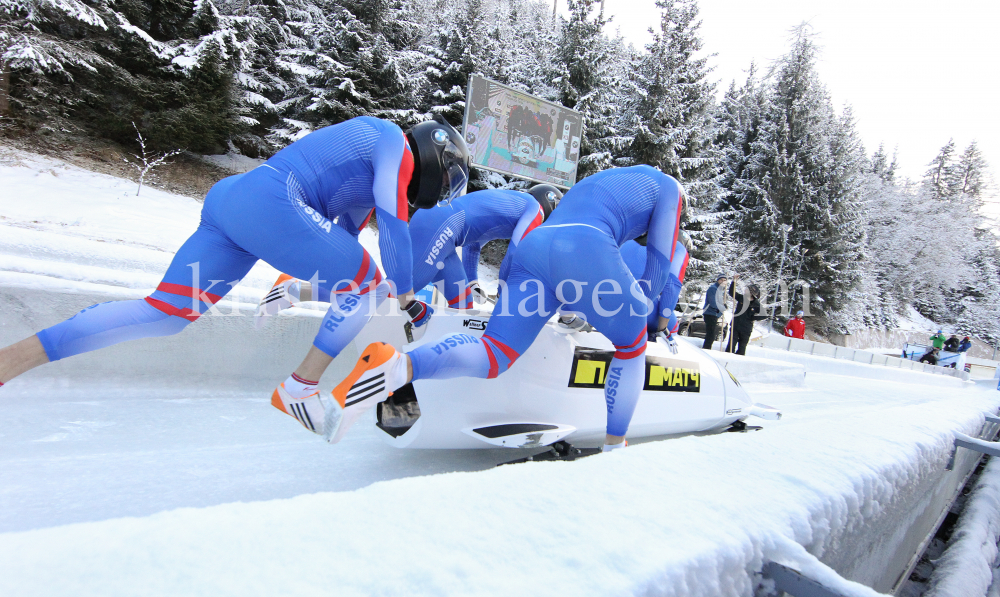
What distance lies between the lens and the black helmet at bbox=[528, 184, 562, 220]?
3.26 m

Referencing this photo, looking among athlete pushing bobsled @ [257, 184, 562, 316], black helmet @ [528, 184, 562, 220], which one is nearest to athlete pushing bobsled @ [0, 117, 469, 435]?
athlete pushing bobsled @ [257, 184, 562, 316]

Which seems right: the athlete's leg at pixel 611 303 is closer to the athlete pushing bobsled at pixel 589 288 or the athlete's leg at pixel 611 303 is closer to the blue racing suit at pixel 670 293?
the athlete pushing bobsled at pixel 589 288

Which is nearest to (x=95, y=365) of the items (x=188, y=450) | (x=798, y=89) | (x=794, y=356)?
(x=188, y=450)

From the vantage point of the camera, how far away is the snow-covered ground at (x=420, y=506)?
14.8 inches

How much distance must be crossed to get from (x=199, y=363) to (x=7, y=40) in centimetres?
981

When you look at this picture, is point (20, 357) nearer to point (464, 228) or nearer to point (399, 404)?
point (399, 404)

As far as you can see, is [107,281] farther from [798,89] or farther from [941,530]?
[798,89]

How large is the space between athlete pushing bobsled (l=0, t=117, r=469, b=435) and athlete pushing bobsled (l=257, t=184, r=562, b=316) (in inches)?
38.1

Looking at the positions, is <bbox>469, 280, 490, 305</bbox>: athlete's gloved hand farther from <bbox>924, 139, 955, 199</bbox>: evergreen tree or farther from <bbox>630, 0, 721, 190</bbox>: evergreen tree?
<bbox>924, 139, 955, 199</bbox>: evergreen tree

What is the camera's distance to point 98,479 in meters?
1.37

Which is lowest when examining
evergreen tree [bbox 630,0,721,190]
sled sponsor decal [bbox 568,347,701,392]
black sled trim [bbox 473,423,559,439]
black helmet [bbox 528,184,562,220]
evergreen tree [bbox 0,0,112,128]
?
black sled trim [bbox 473,423,559,439]

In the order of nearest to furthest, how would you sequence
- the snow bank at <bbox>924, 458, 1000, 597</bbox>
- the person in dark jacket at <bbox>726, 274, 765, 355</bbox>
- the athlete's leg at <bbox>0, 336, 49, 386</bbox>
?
the snow bank at <bbox>924, 458, 1000, 597</bbox> → the athlete's leg at <bbox>0, 336, 49, 386</bbox> → the person in dark jacket at <bbox>726, 274, 765, 355</bbox>

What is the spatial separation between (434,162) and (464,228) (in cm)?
118

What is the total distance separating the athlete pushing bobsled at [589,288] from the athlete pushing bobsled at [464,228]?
89cm
